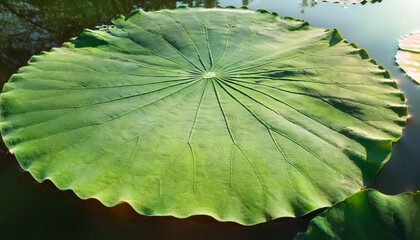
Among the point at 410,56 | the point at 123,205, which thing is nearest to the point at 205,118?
the point at 123,205

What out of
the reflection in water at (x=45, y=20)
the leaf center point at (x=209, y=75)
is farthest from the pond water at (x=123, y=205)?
the leaf center point at (x=209, y=75)

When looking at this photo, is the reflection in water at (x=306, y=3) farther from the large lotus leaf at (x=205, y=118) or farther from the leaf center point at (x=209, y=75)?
the leaf center point at (x=209, y=75)

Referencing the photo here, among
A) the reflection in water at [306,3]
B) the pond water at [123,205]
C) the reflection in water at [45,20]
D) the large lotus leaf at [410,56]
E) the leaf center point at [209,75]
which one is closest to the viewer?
the pond water at [123,205]

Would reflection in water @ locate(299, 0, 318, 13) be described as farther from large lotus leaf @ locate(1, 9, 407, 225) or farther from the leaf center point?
the leaf center point

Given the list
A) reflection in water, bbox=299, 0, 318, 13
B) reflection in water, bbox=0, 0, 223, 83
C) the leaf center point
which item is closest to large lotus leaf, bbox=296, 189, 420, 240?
the leaf center point

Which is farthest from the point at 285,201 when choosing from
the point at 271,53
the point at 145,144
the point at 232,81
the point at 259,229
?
the point at 271,53

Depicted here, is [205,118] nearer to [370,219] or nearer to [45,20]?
[370,219]

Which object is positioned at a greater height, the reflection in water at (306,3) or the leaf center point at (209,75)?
the reflection in water at (306,3)
